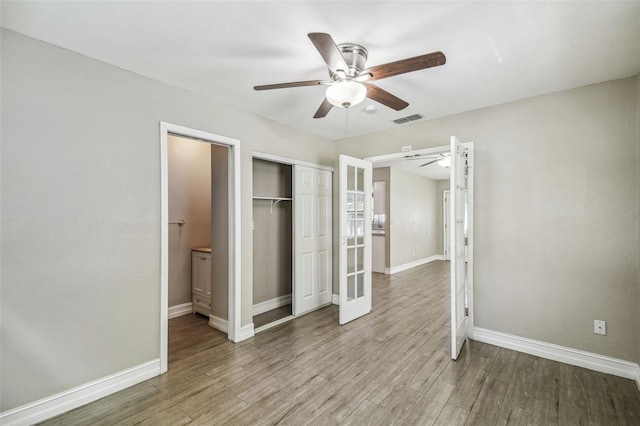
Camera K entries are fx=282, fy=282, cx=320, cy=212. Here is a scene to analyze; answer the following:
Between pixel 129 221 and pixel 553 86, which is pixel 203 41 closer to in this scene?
pixel 129 221

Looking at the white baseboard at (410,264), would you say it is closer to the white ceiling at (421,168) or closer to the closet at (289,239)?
the white ceiling at (421,168)

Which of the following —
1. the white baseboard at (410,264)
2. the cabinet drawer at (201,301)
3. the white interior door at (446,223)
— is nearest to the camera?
the cabinet drawer at (201,301)

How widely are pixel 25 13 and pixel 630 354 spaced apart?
5062 mm

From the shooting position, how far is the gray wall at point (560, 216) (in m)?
2.45

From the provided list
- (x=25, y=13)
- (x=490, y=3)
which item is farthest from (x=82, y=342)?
(x=490, y=3)

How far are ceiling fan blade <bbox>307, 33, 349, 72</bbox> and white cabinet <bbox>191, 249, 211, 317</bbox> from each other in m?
2.91

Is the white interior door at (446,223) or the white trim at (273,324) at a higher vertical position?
the white interior door at (446,223)

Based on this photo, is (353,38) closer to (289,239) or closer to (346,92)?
(346,92)

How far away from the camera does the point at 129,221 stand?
2.33 metres

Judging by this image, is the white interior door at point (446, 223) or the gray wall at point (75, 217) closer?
the gray wall at point (75, 217)

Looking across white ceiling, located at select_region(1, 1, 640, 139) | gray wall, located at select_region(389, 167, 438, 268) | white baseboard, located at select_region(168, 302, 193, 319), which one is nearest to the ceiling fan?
white ceiling, located at select_region(1, 1, 640, 139)

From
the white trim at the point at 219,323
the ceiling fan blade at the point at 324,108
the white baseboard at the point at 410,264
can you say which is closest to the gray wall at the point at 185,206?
the white trim at the point at 219,323

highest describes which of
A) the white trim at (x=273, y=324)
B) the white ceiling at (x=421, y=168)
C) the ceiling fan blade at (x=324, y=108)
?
the white ceiling at (x=421, y=168)

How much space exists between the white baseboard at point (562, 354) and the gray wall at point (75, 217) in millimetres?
3341
